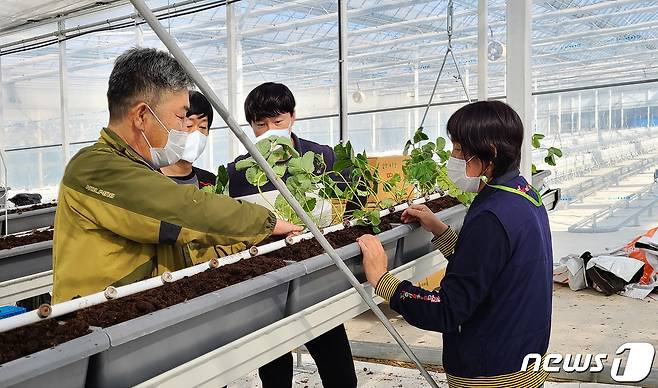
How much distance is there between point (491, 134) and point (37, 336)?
1.05m

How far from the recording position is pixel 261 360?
1241mm

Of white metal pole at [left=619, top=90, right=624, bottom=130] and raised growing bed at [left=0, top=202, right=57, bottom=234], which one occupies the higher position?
white metal pole at [left=619, top=90, right=624, bottom=130]

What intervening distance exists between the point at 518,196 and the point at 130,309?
91 cm

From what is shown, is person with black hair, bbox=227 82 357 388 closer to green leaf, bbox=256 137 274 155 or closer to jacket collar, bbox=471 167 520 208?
green leaf, bbox=256 137 274 155

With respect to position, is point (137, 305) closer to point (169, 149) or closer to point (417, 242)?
point (169, 149)

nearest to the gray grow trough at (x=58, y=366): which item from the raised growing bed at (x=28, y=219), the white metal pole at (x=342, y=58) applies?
the raised growing bed at (x=28, y=219)

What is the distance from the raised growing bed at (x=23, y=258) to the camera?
252 centimetres

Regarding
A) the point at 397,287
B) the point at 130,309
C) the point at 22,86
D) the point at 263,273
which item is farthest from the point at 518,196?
the point at 22,86

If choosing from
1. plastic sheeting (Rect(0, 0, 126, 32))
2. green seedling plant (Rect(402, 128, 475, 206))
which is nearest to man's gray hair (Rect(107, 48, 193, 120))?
green seedling plant (Rect(402, 128, 475, 206))

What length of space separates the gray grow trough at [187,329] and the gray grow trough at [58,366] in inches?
1.1

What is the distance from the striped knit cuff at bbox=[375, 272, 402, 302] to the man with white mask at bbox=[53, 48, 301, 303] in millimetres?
345

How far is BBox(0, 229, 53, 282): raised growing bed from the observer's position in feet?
8.27

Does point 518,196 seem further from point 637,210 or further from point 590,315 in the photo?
point 637,210

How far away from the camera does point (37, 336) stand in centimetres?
94
